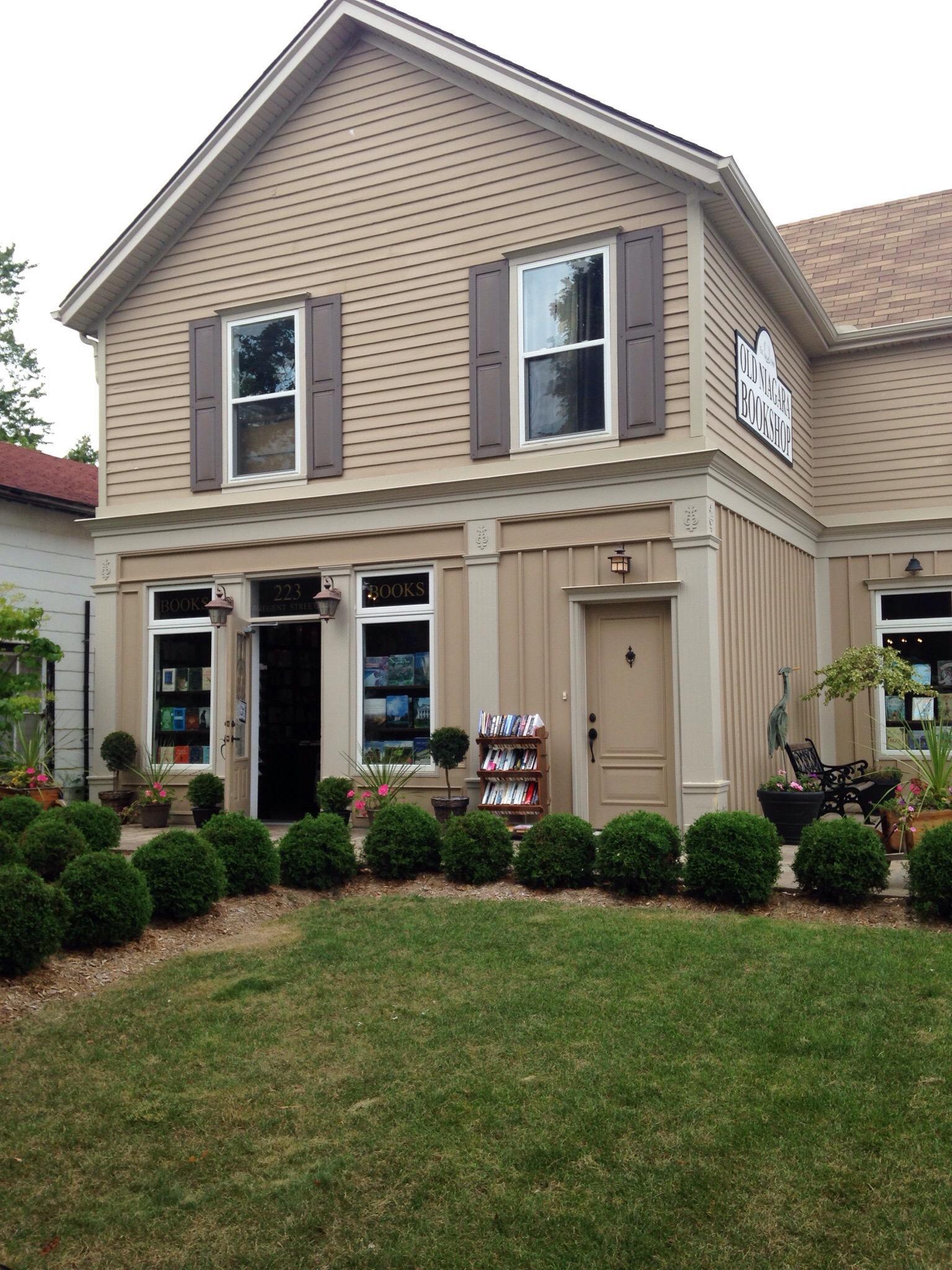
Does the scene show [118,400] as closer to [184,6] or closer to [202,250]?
[202,250]

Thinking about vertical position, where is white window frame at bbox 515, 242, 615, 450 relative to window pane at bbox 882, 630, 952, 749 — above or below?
above

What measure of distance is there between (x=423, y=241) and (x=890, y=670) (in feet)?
21.4

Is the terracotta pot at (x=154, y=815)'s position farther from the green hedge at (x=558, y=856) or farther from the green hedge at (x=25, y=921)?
the green hedge at (x=25, y=921)

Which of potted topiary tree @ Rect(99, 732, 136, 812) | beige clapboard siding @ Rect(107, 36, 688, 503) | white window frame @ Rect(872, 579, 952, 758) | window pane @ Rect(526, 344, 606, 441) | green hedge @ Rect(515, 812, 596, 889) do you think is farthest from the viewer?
white window frame @ Rect(872, 579, 952, 758)

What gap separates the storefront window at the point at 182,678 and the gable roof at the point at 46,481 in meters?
2.70

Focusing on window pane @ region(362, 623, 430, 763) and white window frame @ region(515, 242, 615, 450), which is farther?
window pane @ region(362, 623, 430, 763)

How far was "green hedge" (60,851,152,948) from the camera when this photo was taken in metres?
6.55

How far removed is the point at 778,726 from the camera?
1109 centimetres

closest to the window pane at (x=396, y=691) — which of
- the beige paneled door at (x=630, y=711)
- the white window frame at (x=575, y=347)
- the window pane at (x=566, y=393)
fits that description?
the beige paneled door at (x=630, y=711)

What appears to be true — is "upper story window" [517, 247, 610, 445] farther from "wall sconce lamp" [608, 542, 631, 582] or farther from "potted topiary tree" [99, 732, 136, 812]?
"potted topiary tree" [99, 732, 136, 812]

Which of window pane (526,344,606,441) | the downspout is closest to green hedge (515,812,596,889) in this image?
window pane (526,344,606,441)

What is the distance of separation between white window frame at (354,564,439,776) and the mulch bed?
108 inches

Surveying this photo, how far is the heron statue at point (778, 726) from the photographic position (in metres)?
11.0

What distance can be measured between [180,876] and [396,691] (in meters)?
4.58
